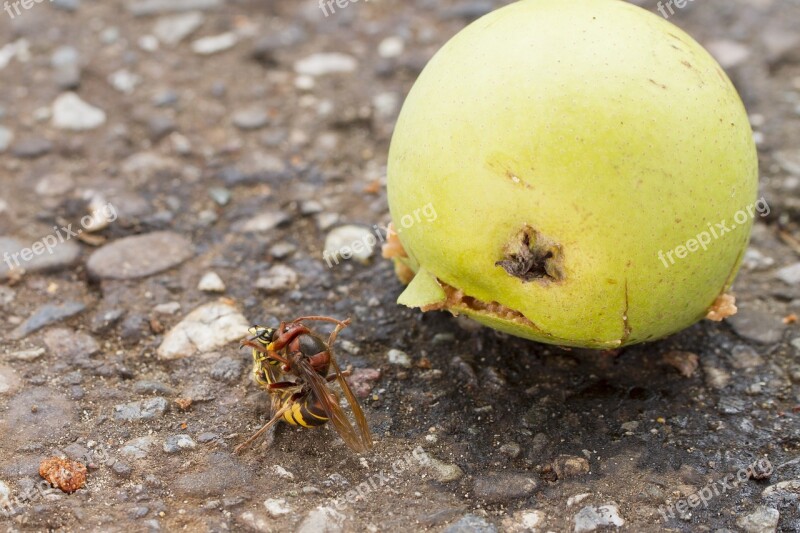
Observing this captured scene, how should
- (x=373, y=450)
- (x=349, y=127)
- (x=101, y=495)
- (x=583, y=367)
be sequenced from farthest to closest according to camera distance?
(x=349, y=127)
(x=583, y=367)
(x=373, y=450)
(x=101, y=495)

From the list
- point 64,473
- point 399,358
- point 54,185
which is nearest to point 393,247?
point 399,358

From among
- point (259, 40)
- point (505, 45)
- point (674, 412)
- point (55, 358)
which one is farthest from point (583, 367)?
point (259, 40)

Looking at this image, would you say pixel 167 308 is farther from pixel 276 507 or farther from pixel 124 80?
pixel 124 80

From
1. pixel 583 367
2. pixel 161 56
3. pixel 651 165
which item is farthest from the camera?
pixel 161 56

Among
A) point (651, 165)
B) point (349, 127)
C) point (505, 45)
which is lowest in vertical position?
point (349, 127)

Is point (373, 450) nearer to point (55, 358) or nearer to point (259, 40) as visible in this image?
point (55, 358)

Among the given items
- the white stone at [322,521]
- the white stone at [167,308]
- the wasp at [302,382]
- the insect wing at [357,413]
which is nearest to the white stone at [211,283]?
the white stone at [167,308]

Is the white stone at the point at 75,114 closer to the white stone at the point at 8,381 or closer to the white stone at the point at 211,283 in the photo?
the white stone at the point at 211,283
